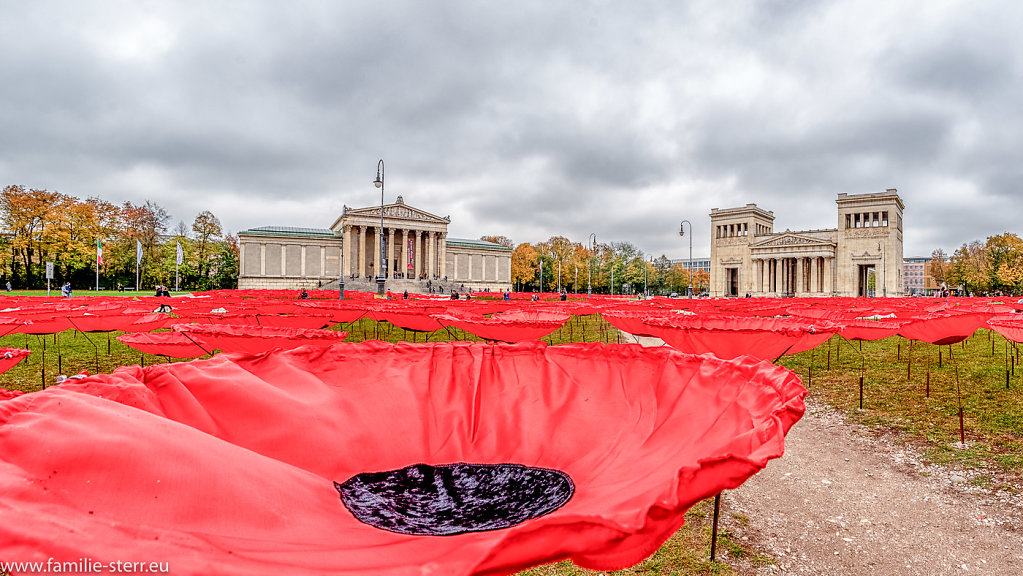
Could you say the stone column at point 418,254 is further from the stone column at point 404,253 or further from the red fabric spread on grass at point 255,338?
the red fabric spread on grass at point 255,338

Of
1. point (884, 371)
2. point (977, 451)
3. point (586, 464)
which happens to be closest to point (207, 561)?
point (586, 464)

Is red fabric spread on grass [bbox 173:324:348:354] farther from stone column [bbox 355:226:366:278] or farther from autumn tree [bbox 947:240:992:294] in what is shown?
autumn tree [bbox 947:240:992:294]

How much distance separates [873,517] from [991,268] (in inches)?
3241

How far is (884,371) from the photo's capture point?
10.0 m

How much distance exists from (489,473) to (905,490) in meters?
4.26

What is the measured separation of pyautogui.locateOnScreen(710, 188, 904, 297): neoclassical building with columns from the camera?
233 ft

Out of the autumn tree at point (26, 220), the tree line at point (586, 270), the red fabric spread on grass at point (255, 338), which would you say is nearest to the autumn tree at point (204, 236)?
the autumn tree at point (26, 220)

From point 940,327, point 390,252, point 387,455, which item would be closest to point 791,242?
point 390,252

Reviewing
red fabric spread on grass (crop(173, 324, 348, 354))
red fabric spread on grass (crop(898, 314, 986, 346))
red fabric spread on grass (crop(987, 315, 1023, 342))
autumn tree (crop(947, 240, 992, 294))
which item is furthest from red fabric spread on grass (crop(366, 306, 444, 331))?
autumn tree (crop(947, 240, 992, 294))

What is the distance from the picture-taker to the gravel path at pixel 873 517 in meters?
3.26

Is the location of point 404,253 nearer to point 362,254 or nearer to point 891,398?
point 362,254

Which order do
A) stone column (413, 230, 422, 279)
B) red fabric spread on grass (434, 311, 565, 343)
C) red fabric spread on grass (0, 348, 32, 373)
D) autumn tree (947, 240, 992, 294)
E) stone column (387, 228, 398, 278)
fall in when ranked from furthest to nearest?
stone column (413, 230, 422, 279) → stone column (387, 228, 398, 278) → autumn tree (947, 240, 992, 294) → red fabric spread on grass (434, 311, 565, 343) → red fabric spread on grass (0, 348, 32, 373)

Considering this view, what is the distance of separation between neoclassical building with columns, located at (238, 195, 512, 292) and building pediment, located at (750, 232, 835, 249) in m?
45.6

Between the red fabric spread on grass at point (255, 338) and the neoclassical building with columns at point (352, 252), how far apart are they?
59.2 m
